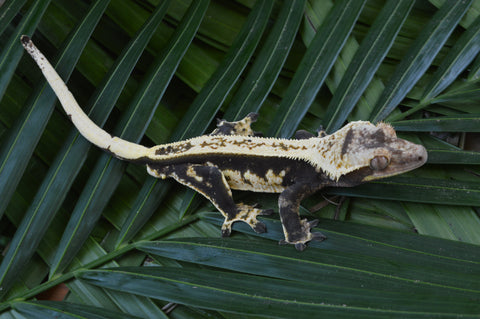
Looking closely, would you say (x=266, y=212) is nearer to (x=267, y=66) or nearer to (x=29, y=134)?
(x=267, y=66)

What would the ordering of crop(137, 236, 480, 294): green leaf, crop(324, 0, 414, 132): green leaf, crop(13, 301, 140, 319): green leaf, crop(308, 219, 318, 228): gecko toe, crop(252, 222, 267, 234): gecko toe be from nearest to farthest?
crop(137, 236, 480, 294): green leaf → crop(13, 301, 140, 319): green leaf → crop(308, 219, 318, 228): gecko toe → crop(252, 222, 267, 234): gecko toe → crop(324, 0, 414, 132): green leaf

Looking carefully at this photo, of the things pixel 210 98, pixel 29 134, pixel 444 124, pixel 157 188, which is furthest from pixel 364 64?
pixel 29 134

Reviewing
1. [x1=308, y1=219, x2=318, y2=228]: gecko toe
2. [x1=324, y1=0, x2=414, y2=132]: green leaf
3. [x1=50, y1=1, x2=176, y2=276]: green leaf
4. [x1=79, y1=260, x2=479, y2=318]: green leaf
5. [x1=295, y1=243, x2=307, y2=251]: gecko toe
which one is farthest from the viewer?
[x1=324, y1=0, x2=414, y2=132]: green leaf

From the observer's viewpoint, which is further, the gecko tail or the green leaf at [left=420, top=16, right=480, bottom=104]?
the gecko tail

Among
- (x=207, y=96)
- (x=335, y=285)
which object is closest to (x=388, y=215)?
(x=335, y=285)

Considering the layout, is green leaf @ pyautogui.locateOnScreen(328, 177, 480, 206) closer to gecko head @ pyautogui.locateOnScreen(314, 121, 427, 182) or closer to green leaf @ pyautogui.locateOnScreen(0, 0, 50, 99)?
gecko head @ pyautogui.locateOnScreen(314, 121, 427, 182)

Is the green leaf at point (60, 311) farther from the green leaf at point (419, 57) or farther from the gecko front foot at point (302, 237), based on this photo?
the green leaf at point (419, 57)

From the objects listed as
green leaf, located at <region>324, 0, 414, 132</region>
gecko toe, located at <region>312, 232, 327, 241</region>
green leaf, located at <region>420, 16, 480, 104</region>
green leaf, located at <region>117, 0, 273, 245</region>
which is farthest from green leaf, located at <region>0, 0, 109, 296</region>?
green leaf, located at <region>420, 16, 480, 104</region>
